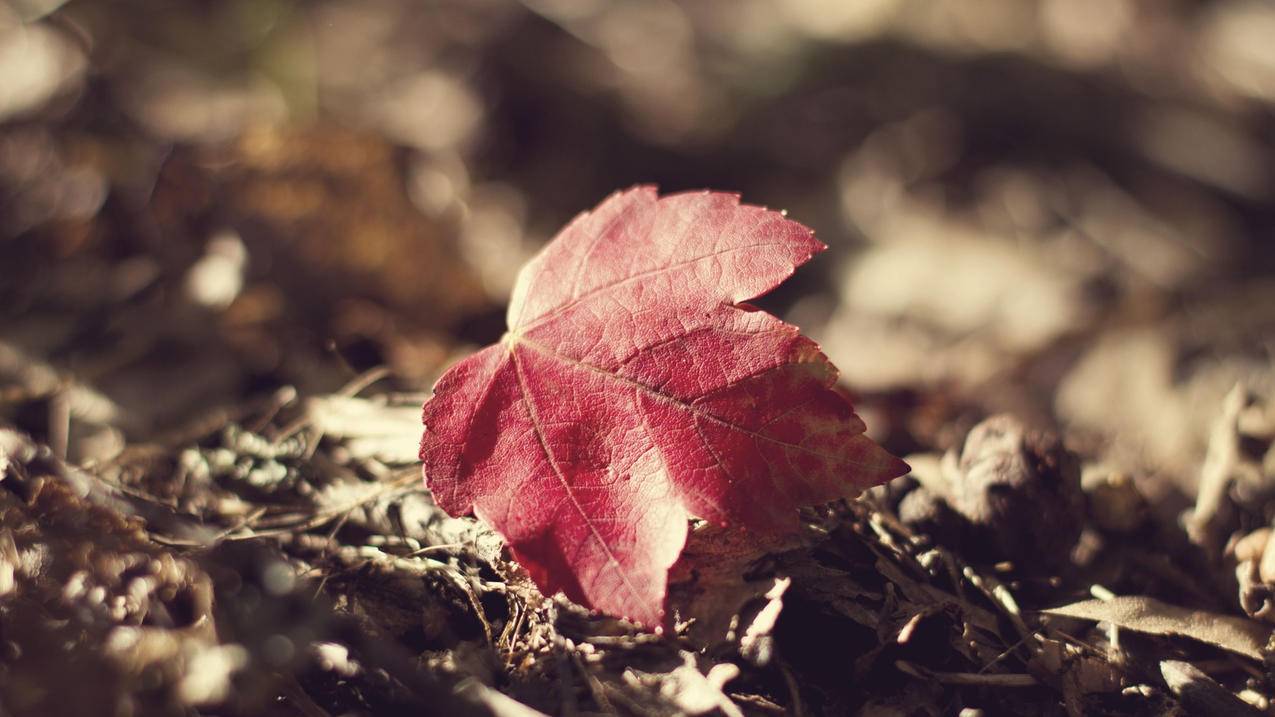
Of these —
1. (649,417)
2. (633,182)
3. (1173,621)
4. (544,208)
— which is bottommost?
(544,208)

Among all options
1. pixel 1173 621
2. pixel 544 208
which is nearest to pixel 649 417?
pixel 1173 621

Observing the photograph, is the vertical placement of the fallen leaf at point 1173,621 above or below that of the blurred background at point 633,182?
above

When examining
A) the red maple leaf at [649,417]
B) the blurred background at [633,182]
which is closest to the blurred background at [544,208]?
the blurred background at [633,182]

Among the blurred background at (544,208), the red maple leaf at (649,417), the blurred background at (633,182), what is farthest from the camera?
the blurred background at (633,182)

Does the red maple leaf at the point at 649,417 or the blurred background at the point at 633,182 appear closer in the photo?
the red maple leaf at the point at 649,417

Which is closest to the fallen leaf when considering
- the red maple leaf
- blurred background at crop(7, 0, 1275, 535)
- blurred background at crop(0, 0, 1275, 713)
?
blurred background at crop(0, 0, 1275, 713)

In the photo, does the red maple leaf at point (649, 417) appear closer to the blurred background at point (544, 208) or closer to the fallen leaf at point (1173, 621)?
the blurred background at point (544, 208)

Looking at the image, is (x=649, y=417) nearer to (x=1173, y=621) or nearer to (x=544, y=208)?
(x=1173, y=621)
